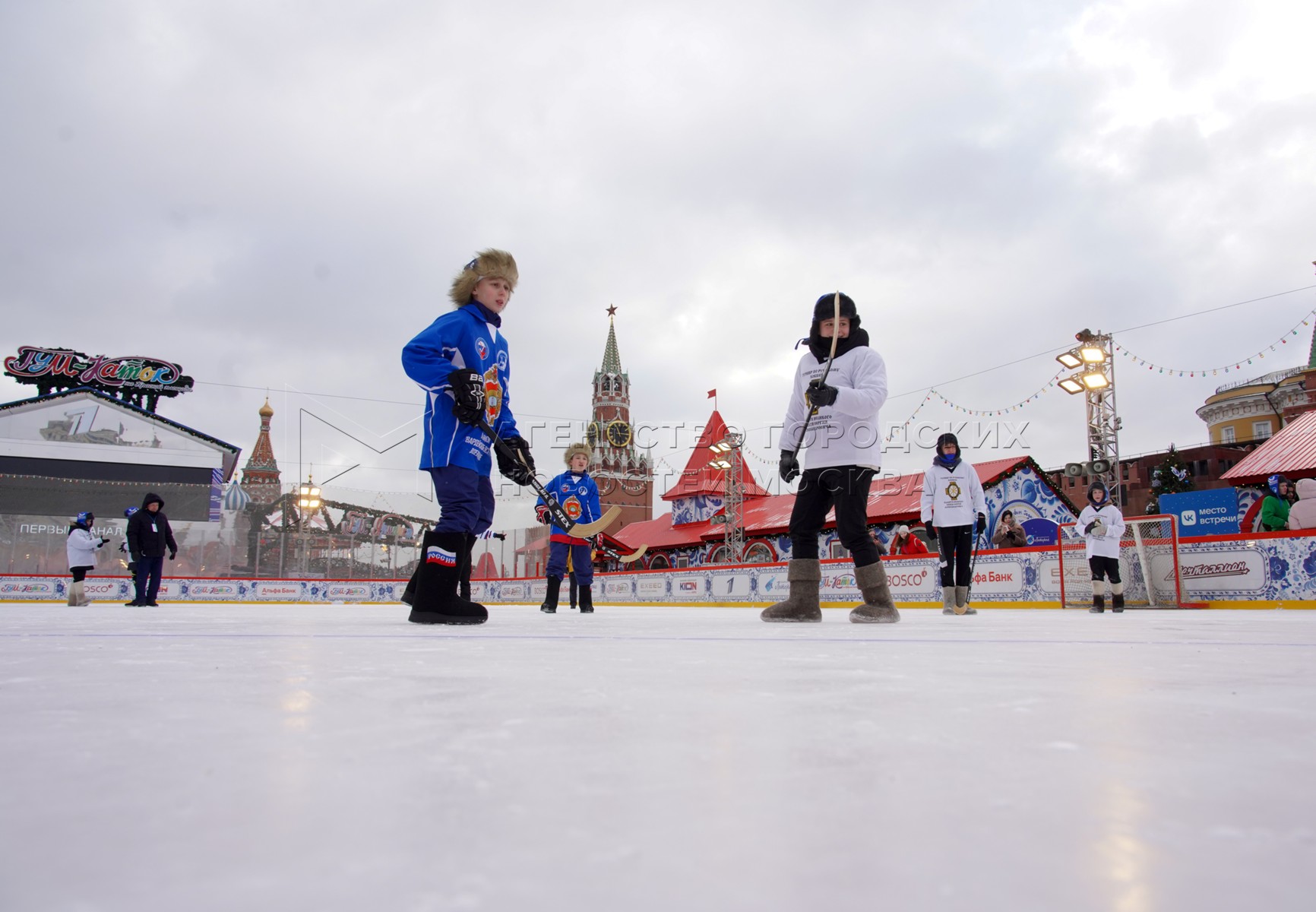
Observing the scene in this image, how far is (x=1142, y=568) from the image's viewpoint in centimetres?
881

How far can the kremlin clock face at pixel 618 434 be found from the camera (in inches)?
2088

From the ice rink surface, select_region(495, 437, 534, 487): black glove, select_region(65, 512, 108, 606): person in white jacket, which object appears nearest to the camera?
the ice rink surface

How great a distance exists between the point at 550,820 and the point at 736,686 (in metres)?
0.76

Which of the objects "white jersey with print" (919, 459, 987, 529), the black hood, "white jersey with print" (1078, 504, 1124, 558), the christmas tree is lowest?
"white jersey with print" (1078, 504, 1124, 558)

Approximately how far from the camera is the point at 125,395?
33.2 m

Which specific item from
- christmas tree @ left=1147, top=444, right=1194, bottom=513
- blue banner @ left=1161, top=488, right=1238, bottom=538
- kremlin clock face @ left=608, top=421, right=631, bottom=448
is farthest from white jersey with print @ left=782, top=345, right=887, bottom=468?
kremlin clock face @ left=608, top=421, right=631, bottom=448

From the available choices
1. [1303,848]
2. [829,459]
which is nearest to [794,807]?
[1303,848]

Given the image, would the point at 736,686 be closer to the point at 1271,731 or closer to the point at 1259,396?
the point at 1271,731

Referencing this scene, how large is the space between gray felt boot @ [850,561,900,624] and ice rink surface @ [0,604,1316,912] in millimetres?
2740

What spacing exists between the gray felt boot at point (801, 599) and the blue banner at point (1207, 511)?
2120 centimetres

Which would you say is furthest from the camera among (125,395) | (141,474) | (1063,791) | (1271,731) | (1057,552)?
(125,395)

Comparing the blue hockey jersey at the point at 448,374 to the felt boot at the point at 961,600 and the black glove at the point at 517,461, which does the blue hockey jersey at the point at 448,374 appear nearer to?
the black glove at the point at 517,461

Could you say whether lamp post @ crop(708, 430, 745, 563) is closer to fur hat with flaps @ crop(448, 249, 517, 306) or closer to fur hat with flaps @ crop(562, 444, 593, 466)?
fur hat with flaps @ crop(562, 444, 593, 466)

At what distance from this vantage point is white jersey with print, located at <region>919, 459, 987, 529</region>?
7.08m
